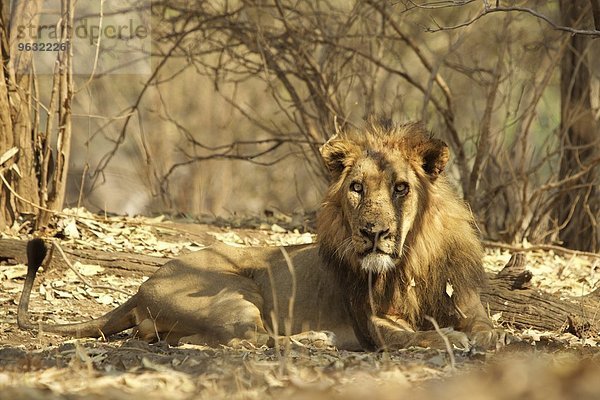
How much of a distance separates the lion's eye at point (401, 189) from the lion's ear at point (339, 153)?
0.36m

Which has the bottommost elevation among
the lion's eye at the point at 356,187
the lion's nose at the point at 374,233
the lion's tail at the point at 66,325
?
the lion's tail at the point at 66,325

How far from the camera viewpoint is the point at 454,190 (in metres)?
6.00

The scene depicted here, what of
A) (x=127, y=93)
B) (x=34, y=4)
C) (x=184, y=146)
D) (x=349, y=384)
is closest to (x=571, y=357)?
(x=349, y=384)

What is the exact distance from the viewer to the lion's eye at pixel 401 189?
552cm

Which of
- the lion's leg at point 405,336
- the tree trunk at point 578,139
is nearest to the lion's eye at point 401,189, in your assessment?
the lion's leg at point 405,336

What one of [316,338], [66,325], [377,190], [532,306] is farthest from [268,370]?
[532,306]

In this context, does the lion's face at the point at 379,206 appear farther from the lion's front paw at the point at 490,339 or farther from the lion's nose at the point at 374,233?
the lion's front paw at the point at 490,339

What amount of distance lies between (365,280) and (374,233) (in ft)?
1.79

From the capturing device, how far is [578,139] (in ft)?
32.5

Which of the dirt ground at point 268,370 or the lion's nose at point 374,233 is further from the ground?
the lion's nose at point 374,233

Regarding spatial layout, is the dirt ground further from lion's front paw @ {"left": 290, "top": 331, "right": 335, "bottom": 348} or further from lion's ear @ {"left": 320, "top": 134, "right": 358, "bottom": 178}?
lion's ear @ {"left": 320, "top": 134, "right": 358, "bottom": 178}

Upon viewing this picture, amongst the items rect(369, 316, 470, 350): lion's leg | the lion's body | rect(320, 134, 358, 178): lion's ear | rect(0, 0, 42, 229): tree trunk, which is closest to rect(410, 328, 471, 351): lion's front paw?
rect(369, 316, 470, 350): lion's leg

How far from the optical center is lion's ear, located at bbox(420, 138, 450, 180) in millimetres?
5703

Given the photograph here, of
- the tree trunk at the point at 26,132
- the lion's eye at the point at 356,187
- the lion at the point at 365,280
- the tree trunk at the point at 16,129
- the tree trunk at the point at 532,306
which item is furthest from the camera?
the tree trunk at the point at 16,129
